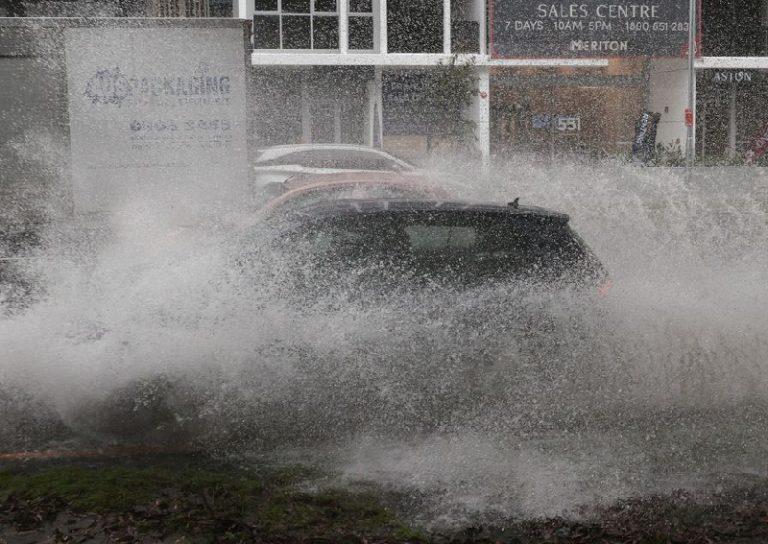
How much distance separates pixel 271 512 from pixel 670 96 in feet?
102

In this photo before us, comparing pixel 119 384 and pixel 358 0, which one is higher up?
pixel 358 0

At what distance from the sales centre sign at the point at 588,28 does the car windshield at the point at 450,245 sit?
2565cm

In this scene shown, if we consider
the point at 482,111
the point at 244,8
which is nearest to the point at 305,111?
the point at 244,8

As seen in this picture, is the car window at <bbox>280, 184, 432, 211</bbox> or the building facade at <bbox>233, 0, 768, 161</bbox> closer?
the car window at <bbox>280, 184, 432, 211</bbox>

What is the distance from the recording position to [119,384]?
4996 mm

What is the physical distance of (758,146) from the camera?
3206cm

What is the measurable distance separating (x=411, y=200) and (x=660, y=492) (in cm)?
241

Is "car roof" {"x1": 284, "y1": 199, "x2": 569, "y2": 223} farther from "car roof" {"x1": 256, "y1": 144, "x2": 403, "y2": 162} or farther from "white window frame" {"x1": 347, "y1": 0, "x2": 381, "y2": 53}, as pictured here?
"white window frame" {"x1": 347, "y1": 0, "x2": 381, "y2": 53}

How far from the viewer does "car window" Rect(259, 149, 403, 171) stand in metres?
16.3

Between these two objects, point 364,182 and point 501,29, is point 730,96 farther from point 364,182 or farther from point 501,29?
point 364,182

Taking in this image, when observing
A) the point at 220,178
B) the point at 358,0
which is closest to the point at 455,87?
the point at 358,0

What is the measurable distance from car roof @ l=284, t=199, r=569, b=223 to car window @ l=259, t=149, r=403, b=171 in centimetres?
1003

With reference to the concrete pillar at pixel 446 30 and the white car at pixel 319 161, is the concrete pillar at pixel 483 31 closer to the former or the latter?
the concrete pillar at pixel 446 30

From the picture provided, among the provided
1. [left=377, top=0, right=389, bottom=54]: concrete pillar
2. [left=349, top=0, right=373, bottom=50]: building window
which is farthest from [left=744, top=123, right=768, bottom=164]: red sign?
[left=349, top=0, right=373, bottom=50]: building window
